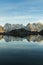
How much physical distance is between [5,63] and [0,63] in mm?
746

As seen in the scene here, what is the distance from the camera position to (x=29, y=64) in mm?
25906

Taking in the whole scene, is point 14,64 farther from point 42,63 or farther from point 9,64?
point 42,63

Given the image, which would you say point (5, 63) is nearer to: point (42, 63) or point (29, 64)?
point (29, 64)

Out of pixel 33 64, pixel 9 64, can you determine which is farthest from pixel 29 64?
pixel 9 64

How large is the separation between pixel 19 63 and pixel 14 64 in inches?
49.2

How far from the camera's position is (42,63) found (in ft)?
87.7

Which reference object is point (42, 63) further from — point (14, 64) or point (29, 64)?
point (14, 64)

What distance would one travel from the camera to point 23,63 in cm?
2680

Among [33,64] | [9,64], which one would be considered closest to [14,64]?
[9,64]

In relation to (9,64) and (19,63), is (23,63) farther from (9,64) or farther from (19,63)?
(9,64)

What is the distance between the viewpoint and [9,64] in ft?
83.4

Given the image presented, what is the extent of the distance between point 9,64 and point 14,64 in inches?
27.7

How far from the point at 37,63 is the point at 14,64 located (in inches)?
135

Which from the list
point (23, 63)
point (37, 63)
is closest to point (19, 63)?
point (23, 63)
